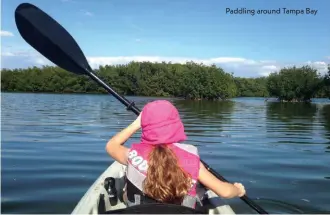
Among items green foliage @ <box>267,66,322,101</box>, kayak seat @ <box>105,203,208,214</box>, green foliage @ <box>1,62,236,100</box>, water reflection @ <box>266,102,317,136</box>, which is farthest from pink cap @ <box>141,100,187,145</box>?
green foliage @ <box>1,62,236,100</box>

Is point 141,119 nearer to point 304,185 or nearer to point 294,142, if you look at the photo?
point 304,185

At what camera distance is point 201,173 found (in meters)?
3.00

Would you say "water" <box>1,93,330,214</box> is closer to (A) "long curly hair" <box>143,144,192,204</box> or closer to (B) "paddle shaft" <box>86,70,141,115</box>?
(B) "paddle shaft" <box>86,70,141,115</box>

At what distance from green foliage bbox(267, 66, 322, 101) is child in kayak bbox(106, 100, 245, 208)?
237 feet

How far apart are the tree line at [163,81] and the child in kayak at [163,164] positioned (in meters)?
72.8

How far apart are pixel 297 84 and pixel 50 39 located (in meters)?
71.9

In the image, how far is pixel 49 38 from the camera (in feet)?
15.7

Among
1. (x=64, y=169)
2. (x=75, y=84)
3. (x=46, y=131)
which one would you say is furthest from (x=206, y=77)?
(x=64, y=169)

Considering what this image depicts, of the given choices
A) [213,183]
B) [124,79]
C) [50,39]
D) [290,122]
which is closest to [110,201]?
[213,183]

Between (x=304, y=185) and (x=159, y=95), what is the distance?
83144mm

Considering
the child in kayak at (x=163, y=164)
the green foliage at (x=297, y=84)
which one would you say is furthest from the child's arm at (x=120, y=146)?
the green foliage at (x=297, y=84)

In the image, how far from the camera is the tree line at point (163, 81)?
73.9 m

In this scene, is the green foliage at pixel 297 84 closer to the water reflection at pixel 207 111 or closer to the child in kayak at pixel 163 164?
the water reflection at pixel 207 111

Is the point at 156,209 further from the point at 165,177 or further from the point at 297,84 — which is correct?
the point at 297,84
